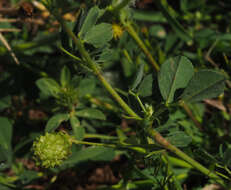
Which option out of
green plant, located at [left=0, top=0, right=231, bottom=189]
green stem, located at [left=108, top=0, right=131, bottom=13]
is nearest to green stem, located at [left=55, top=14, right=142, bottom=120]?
green plant, located at [left=0, top=0, right=231, bottom=189]

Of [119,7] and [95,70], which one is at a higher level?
[119,7]

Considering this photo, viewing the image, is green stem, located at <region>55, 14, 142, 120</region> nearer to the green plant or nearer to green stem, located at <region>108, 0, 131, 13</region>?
the green plant

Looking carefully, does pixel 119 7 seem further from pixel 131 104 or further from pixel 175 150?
pixel 175 150

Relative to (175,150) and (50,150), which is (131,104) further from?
(50,150)

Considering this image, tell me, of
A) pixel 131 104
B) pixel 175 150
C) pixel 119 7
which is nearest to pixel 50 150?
pixel 131 104

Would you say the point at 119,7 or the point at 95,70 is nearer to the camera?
the point at 95,70

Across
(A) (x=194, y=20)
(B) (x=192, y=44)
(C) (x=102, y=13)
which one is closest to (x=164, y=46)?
(B) (x=192, y=44)

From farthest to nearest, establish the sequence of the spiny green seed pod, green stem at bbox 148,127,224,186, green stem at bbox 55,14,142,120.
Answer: the spiny green seed pod
green stem at bbox 148,127,224,186
green stem at bbox 55,14,142,120

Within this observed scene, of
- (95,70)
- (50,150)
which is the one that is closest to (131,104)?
(95,70)

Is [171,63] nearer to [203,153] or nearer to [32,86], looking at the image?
[203,153]

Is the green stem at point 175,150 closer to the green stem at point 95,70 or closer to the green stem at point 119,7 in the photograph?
the green stem at point 95,70

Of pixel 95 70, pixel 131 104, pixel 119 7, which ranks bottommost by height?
pixel 131 104

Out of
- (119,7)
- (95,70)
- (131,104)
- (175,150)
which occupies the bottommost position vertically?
(175,150)
